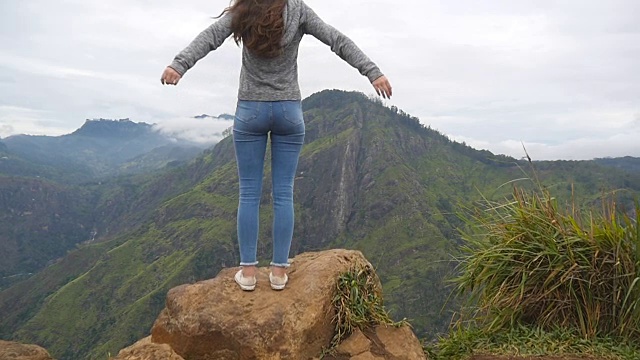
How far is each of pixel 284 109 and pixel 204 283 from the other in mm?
2033

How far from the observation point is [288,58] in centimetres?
469

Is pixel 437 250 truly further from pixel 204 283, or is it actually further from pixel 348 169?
pixel 204 283

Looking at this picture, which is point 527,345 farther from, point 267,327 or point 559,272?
point 267,327

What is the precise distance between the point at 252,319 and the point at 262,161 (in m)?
1.57

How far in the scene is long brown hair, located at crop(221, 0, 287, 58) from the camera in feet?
Answer: 14.2

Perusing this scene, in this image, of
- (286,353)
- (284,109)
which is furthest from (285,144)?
(286,353)

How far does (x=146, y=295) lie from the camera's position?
150 meters

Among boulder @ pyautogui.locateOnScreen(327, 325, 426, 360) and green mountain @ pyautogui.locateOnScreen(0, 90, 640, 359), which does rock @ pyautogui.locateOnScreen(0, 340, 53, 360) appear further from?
green mountain @ pyautogui.locateOnScreen(0, 90, 640, 359)

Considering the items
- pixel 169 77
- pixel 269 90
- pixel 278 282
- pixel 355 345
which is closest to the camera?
pixel 169 77

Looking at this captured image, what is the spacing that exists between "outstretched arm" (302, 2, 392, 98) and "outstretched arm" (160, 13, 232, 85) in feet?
2.67

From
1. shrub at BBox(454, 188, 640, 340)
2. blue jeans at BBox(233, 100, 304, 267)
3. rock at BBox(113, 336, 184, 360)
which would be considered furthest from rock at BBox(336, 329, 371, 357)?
rock at BBox(113, 336, 184, 360)

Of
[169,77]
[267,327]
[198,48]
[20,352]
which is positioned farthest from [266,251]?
[169,77]

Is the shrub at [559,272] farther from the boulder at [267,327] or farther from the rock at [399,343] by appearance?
the boulder at [267,327]

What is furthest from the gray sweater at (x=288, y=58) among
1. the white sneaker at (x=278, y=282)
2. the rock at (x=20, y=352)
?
the rock at (x=20, y=352)
